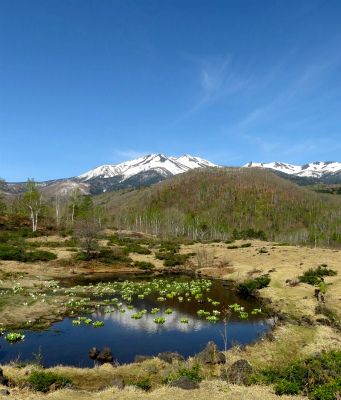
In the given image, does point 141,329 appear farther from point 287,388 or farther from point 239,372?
point 287,388

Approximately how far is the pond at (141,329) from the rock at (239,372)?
3.53 metres

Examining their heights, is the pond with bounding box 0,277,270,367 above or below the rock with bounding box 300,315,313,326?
below

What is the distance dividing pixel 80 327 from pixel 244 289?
85.4 feet

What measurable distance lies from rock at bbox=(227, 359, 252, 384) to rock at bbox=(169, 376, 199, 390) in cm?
209

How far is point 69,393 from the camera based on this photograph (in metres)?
14.2

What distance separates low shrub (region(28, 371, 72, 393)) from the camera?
14455 mm

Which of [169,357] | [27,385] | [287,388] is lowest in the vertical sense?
[169,357]

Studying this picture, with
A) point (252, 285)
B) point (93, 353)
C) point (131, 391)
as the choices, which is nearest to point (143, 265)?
point (252, 285)

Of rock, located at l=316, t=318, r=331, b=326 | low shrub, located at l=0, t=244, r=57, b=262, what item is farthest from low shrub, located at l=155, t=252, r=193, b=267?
rock, located at l=316, t=318, r=331, b=326

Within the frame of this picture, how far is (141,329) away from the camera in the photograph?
26828 mm

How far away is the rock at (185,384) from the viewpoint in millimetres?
14414

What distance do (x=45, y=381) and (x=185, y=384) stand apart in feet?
25.3

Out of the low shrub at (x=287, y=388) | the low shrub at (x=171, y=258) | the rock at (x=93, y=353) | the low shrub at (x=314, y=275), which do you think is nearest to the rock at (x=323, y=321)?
the low shrub at (x=314, y=275)

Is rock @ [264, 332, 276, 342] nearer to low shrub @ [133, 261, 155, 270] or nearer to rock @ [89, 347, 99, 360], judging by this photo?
rock @ [89, 347, 99, 360]
